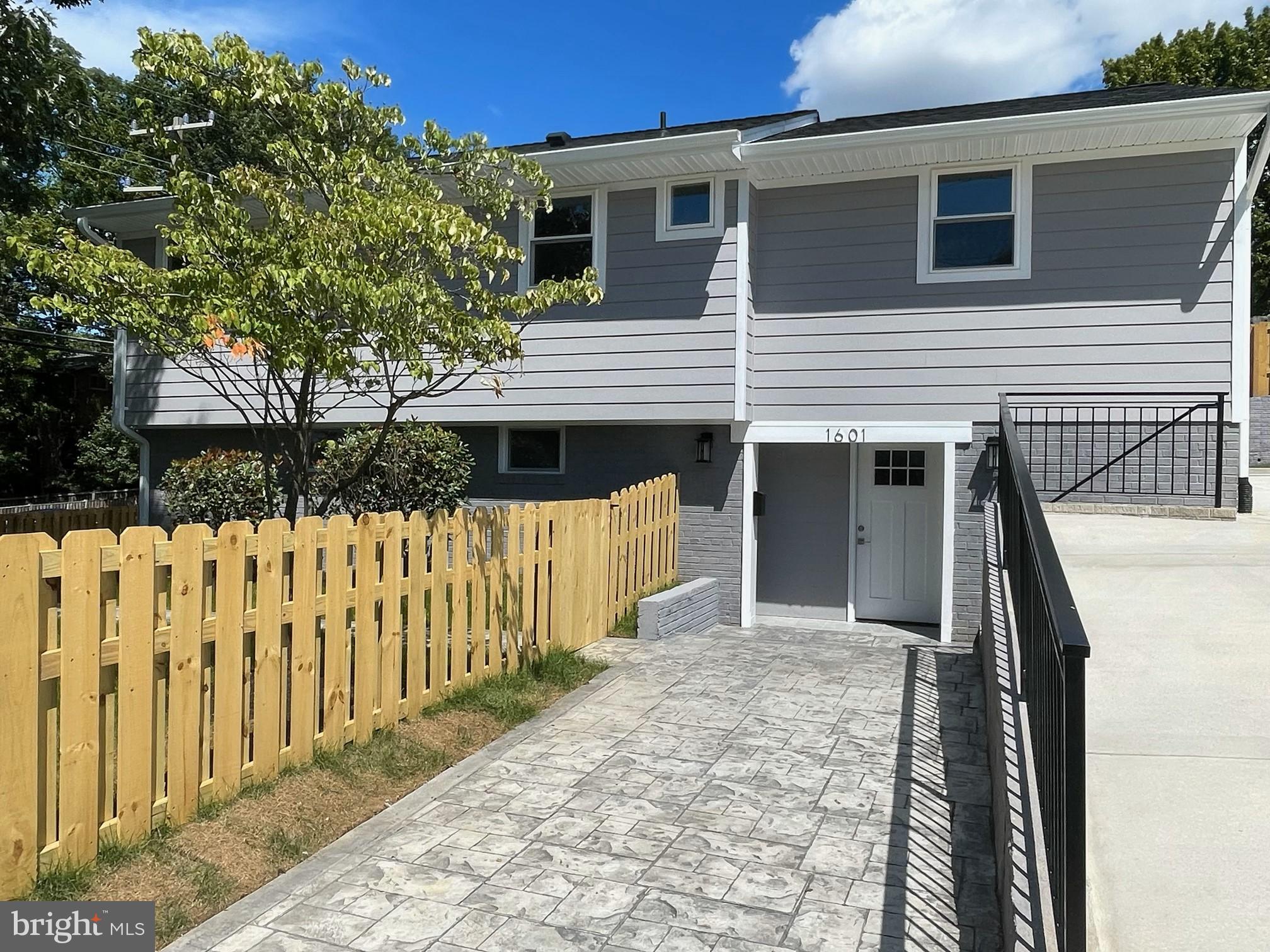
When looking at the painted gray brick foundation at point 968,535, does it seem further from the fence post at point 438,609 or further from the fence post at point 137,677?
the fence post at point 137,677

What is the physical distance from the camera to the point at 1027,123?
876 cm

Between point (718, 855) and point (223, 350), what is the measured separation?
10651mm

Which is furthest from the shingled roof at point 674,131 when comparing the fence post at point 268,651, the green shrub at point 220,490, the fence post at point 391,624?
the fence post at point 268,651

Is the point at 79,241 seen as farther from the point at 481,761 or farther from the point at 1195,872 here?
the point at 1195,872

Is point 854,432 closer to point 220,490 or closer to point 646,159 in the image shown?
point 646,159

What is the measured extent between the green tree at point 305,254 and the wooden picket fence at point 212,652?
42.3 inches

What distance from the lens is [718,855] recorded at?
4.09 m

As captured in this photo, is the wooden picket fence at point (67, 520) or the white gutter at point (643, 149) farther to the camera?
the wooden picket fence at point (67, 520)

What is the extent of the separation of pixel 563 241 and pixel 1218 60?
21590mm

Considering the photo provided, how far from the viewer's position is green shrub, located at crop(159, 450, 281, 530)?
11.4 meters

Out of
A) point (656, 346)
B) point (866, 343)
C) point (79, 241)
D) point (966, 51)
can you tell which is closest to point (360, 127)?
point (79, 241)

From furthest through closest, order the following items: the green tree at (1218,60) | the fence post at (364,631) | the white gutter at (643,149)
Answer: the green tree at (1218,60) → the white gutter at (643,149) → the fence post at (364,631)

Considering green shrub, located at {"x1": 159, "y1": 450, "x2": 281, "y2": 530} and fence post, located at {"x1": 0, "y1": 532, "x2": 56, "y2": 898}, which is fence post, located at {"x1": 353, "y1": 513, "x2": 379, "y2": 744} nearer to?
fence post, located at {"x1": 0, "y1": 532, "x2": 56, "y2": 898}

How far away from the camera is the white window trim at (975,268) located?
9484 mm
